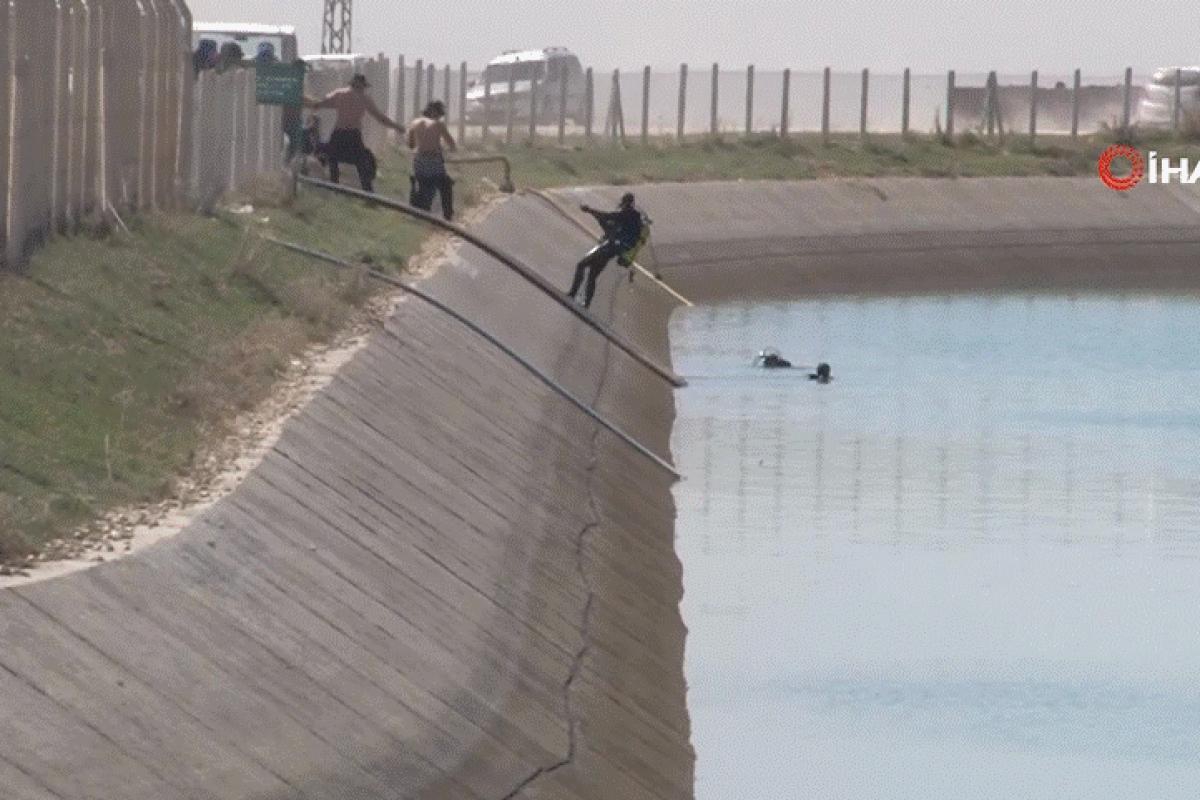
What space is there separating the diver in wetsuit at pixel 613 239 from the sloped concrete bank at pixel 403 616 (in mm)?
3172

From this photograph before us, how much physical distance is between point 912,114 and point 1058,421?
45.1 metres

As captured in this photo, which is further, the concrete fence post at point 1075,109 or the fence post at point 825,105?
the concrete fence post at point 1075,109

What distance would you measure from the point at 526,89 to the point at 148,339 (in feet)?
185

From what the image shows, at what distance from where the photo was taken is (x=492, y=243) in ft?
134

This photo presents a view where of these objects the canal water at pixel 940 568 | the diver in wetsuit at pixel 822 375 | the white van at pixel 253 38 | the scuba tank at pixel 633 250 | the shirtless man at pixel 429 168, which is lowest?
the diver in wetsuit at pixel 822 375

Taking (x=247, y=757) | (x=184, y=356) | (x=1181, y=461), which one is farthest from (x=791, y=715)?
(x=1181, y=461)

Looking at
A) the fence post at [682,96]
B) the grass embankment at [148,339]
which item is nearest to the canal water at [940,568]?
the grass embankment at [148,339]

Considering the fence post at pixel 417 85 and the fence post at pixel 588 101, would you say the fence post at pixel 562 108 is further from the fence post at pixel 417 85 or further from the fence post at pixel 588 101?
the fence post at pixel 417 85

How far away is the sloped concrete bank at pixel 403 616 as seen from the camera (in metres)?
12.9

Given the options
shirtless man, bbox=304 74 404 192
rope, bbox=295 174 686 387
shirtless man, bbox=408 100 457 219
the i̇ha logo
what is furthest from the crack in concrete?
the i̇ha logo

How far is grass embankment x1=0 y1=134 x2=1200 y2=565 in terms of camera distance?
52.7 ft

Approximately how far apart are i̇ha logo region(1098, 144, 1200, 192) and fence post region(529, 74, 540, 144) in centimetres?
1211

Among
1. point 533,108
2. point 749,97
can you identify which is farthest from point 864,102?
point 533,108

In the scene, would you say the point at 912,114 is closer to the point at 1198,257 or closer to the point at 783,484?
the point at 1198,257
